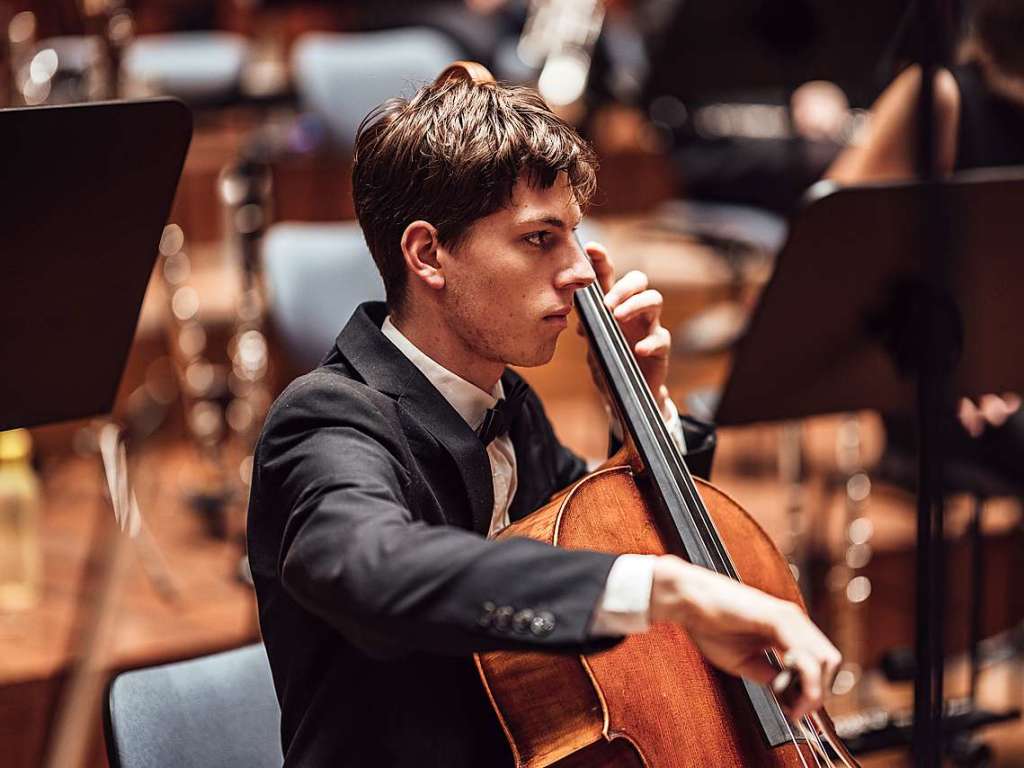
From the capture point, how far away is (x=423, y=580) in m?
1.01

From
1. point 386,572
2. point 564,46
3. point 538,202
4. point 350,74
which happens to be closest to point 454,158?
point 538,202

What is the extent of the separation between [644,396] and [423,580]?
0.48 metres

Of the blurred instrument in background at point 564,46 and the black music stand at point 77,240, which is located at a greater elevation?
the black music stand at point 77,240

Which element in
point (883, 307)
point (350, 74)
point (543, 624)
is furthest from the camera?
point (350, 74)

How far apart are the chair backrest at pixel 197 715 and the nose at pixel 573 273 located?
0.55 meters

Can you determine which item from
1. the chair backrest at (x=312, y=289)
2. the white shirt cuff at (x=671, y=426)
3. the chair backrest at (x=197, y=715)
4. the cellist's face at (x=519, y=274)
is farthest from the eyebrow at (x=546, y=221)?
the chair backrest at (x=312, y=289)

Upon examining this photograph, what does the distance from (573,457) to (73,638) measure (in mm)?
1429

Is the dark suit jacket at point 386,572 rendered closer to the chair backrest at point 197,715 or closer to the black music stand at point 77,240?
the chair backrest at point 197,715

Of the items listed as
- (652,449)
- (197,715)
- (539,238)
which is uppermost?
(539,238)

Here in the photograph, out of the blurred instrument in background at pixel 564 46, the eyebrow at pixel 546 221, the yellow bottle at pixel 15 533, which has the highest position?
the eyebrow at pixel 546 221

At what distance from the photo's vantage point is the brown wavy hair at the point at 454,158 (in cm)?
127

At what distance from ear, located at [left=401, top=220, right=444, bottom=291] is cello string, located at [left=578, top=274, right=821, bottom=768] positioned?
0.19 m

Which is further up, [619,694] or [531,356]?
[531,356]

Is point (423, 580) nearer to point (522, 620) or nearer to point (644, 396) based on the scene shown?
point (522, 620)
